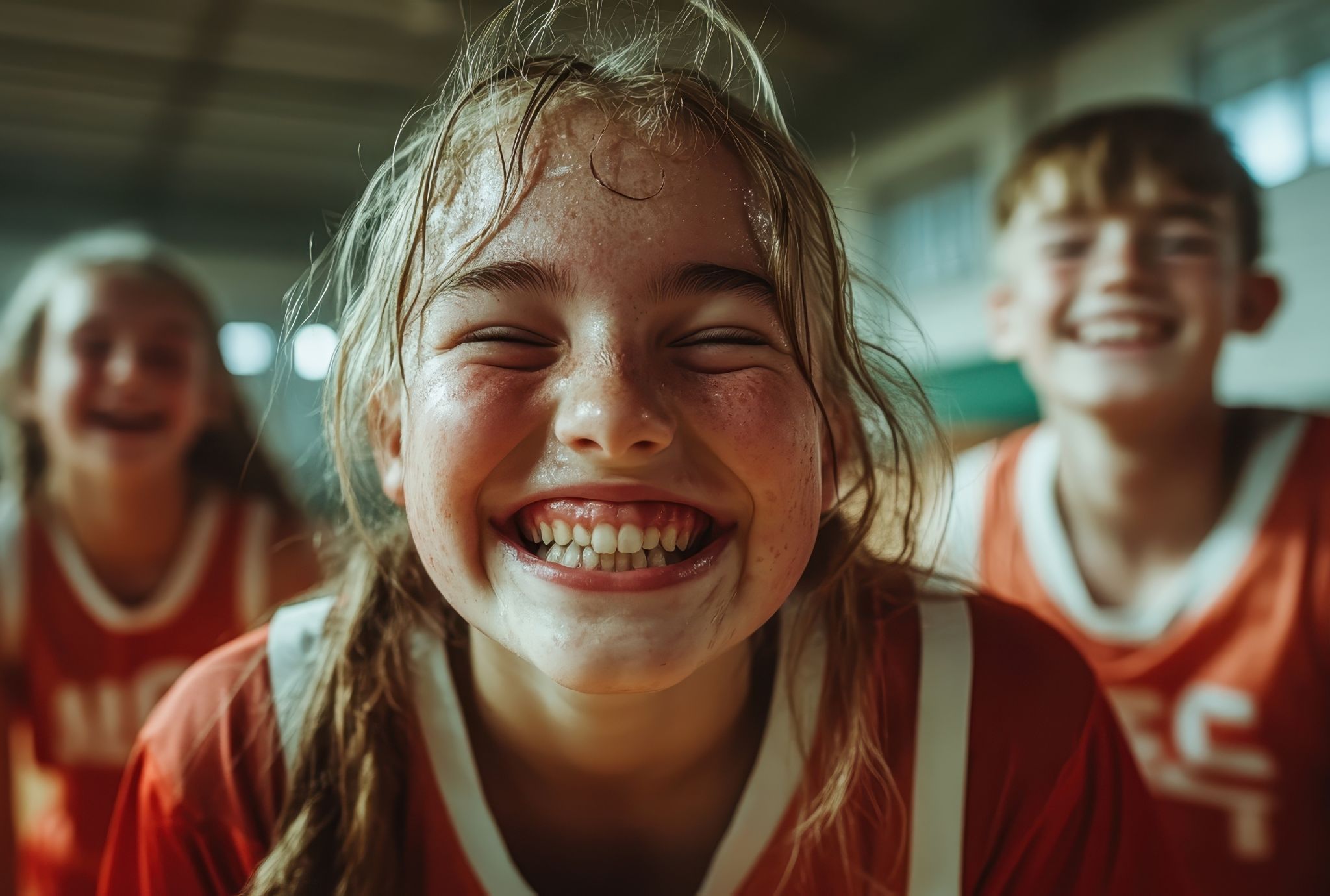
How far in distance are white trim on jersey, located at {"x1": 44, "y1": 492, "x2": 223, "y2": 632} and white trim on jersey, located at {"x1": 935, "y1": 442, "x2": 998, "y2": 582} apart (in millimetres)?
875

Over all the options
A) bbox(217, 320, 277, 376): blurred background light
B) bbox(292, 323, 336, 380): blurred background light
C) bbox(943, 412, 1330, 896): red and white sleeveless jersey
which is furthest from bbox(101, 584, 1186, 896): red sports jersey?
bbox(217, 320, 277, 376): blurred background light

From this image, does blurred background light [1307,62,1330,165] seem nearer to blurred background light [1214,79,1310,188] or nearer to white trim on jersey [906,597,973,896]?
blurred background light [1214,79,1310,188]

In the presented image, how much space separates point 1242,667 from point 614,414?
80 centimetres

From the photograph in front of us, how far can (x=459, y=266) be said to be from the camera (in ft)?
1.60

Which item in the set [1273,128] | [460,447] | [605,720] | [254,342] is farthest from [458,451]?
[254,342]

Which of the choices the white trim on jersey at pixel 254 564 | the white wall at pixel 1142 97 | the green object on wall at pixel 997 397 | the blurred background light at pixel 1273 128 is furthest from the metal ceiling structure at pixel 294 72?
the white trim on jersey at pixel 254 564

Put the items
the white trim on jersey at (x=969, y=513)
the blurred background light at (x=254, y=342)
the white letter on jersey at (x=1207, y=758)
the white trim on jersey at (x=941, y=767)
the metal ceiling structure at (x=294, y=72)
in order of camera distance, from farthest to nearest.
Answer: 1. the blurred background light at (x=254, y=342)
2. the metal ceiling structure at (x=294, y=72)
3. the white trim on jersey at (x=969, y=513)
4. the white letter on jersey at (x=1207, y=758)
5. the white trim on jersey at (x=941, y=767)

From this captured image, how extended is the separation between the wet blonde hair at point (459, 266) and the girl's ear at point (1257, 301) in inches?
23.5

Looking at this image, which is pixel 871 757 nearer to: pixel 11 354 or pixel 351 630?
pixel 351 630

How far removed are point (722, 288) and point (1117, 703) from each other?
74 cm

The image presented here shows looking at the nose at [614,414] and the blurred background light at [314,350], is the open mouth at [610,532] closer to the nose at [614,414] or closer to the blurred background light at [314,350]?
the nose at [614,414]

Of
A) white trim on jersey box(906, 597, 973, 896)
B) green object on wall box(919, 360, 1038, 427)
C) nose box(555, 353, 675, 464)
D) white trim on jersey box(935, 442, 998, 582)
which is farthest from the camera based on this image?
green object on wall box(919, 360, 1038, 427)

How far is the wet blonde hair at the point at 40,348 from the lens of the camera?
3.68 ft

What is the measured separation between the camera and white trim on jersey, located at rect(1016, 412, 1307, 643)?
0.94 meters
